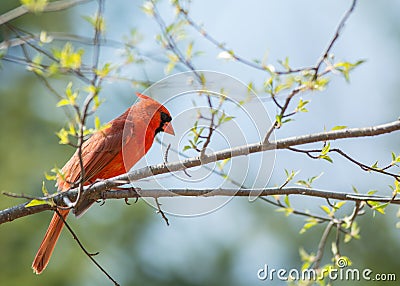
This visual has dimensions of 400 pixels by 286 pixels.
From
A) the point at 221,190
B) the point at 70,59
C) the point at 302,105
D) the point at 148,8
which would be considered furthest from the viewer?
the point at 148,8

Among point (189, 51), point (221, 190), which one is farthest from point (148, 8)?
point (221, 190)

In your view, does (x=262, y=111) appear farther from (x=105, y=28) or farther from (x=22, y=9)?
(x=22, y=9)

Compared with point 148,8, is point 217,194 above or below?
below

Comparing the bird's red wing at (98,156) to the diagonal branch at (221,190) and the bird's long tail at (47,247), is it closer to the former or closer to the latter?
the bird's long tail at (47,247)

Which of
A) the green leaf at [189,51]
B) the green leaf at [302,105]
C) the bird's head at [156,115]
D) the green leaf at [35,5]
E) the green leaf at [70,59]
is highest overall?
the bird's head at [156,115]

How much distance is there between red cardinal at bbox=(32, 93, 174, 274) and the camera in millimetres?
2908

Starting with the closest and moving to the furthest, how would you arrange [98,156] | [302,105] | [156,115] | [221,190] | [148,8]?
1. [302,105]
2. [221,190]
3. [148,8]
4. [98,156]
5. [156,115]

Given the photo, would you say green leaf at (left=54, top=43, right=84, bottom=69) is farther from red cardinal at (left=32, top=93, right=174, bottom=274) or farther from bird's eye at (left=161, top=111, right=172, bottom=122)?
bird's eye at (left=161, top=111, right=172, bottom=122)

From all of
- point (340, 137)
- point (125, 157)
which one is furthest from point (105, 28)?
point (125, 157)

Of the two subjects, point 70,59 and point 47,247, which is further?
point 47,247

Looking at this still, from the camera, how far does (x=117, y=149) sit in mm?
3051

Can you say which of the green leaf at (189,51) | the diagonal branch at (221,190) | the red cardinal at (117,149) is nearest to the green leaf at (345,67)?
the diagonal branch at (221,190)

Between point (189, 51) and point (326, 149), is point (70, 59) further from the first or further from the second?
point (326, 149)

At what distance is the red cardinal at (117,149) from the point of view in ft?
9.54
